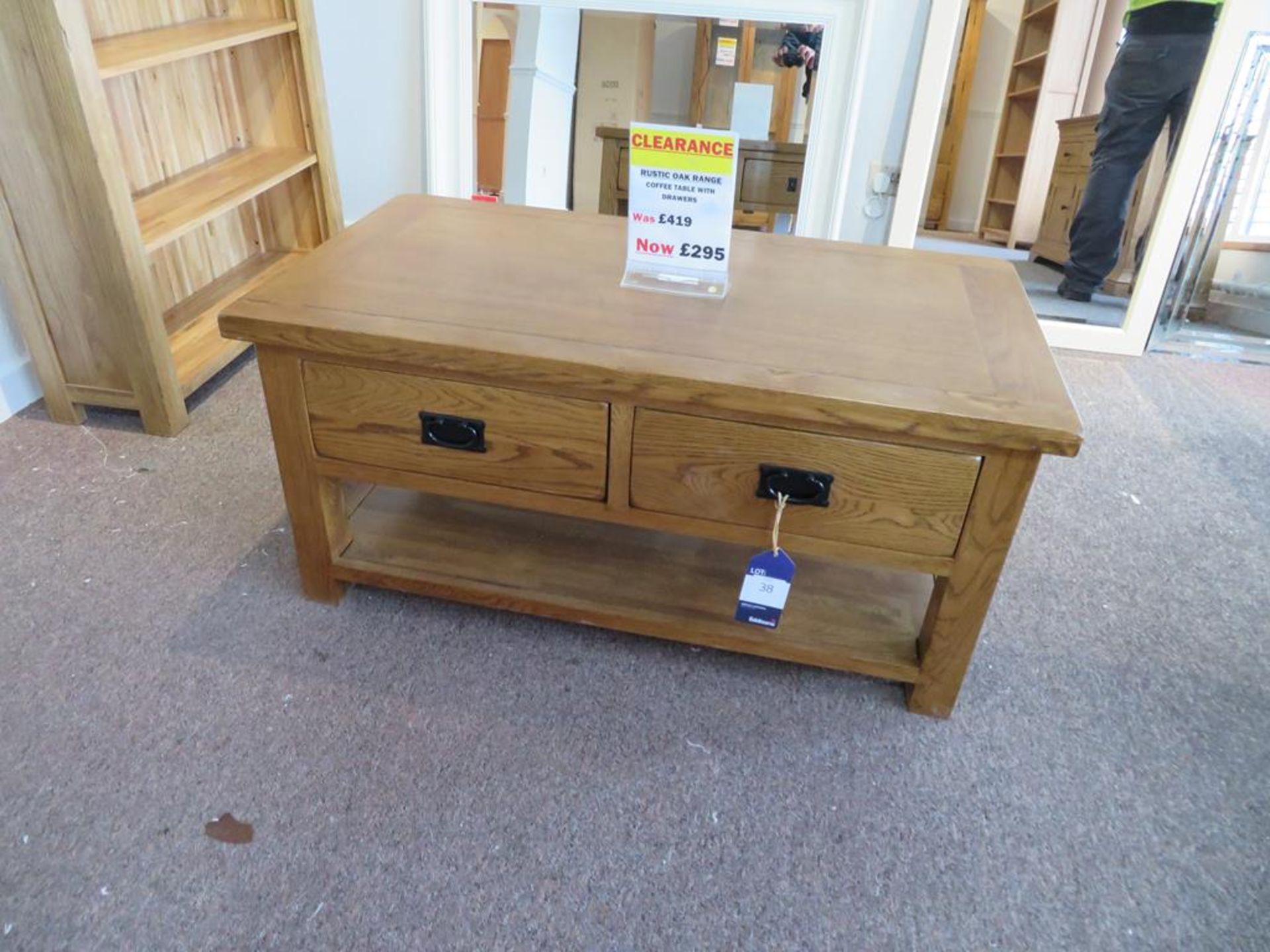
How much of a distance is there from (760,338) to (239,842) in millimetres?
908

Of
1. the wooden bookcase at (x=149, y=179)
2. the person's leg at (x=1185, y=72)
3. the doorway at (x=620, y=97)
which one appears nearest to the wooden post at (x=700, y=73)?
the doorway at (x=620, y=97)

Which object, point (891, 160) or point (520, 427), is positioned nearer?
point (520, 427)

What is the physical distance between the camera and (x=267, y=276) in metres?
2.28

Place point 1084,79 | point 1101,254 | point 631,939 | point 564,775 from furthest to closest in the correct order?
point 1084,79
point 1101,254
point 564,775
point 631,939

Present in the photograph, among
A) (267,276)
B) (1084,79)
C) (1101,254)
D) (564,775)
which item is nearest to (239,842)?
(564,775)

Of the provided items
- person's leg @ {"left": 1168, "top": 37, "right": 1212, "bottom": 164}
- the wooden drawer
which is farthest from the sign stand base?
the wooden drawer

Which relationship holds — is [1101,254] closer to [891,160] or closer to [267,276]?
[891,160]

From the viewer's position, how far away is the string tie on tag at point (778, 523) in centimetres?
109

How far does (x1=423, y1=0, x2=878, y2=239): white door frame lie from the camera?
2.13 m

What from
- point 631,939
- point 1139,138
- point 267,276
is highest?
point 1139,138

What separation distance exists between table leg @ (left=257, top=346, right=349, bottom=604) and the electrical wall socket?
1.66 metres

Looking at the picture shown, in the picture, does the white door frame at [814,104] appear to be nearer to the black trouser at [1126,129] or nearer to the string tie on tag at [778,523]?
the black trouser at [1126,129]

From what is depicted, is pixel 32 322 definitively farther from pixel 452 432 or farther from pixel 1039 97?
pixel 1039 97

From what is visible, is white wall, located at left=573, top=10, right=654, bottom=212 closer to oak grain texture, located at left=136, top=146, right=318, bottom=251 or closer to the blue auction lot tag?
oak grain texture, located at left=136, top=146, right=318, bottom=251
